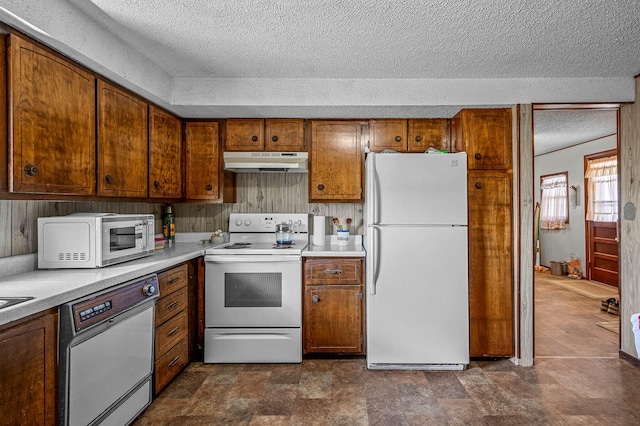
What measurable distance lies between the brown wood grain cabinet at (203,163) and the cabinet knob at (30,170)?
5.18 ft

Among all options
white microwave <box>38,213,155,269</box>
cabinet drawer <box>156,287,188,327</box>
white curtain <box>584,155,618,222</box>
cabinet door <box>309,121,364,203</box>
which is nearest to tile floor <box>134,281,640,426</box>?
cabinet drawer <box>156,287,188,327</box>

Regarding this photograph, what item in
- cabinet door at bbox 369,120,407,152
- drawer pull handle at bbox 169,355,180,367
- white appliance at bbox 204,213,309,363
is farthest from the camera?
cabinet door at bbox 369,120,407,152

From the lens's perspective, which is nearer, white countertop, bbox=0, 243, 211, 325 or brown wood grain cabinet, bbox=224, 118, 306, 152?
white countertop, bbox=0, 243, 211, 325

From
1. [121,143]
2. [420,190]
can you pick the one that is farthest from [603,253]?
[121,143]

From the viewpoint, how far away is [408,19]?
6.84ft

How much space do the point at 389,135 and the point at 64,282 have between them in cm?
264

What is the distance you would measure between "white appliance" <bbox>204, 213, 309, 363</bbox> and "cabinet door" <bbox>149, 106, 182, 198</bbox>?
0.68m

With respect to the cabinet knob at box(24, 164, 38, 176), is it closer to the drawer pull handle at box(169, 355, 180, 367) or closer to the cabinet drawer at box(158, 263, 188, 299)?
the cabinet drawer at box(158, 263, 188, 299)

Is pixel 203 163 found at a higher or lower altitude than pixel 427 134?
lower

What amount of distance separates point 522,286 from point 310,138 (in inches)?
85.3

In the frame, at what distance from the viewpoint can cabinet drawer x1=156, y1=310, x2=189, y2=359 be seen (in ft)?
7.86

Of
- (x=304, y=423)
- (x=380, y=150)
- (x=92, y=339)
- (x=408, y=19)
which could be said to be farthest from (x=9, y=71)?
(x=380, y=150)

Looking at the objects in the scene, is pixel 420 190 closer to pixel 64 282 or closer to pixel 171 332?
pixel 171 332

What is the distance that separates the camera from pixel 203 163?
3367 mm
